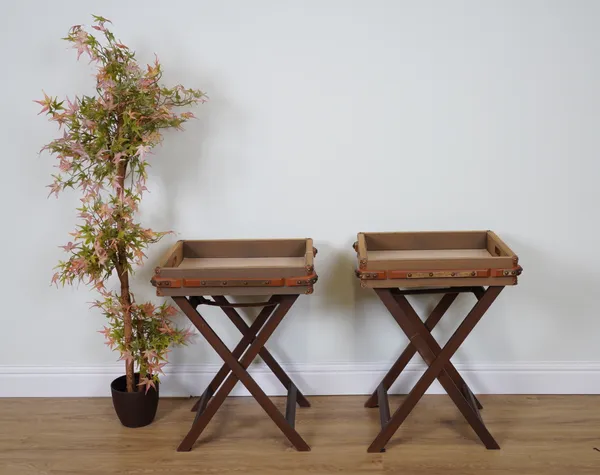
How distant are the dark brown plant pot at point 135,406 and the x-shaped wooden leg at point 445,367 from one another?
0.98 metres

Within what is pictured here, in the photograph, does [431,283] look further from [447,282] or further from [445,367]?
[445,367]

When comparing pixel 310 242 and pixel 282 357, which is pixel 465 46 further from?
pixel 282 357

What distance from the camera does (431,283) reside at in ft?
8.81

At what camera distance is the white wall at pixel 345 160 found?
10.1 ft

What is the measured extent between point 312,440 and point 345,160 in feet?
4.06

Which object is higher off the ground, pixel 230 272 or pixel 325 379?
pixel 230 272

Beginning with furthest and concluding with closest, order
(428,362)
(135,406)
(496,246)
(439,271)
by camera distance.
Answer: (135,406)
(496,246)
(428,362)
(439,271)

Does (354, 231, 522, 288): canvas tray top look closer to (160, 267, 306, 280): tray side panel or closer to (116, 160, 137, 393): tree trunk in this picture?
(160, 267, 306, 280): tray side panel

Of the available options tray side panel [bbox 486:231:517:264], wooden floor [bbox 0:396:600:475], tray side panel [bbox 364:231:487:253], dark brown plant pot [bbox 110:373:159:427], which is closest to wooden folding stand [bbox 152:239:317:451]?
wooden floor [bbox 0:396:600:475]

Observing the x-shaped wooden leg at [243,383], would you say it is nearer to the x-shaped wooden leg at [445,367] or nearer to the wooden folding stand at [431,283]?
the wooden folding stand at [431,283]

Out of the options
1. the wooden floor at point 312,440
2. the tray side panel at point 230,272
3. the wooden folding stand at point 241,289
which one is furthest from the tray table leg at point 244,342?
the tray side panel at point 230,272

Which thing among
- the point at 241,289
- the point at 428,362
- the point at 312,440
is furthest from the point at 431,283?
the point at 312,440

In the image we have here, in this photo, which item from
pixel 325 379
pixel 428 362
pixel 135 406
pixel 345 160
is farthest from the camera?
pixel 325 379

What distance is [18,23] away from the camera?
309 centimetres
